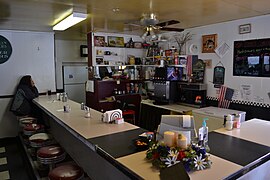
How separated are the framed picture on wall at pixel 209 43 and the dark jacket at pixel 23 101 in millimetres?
3716

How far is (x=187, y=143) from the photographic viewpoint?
1.47m

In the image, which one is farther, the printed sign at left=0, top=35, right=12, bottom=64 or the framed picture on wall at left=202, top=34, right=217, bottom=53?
the printed sign at left=0, top=35, right=12, bottom=64

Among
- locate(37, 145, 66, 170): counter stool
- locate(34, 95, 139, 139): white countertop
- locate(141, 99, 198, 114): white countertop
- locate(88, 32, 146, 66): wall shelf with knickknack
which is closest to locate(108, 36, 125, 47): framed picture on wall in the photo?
locate(88, 32, 146, 66): wall shelf with knickknack

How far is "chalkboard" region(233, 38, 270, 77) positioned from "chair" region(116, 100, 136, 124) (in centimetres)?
222

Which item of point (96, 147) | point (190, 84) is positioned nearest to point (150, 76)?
point (190, 84)

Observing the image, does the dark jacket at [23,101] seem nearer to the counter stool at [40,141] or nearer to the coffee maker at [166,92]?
the counter stool at [40,141]

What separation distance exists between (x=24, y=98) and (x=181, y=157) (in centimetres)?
403

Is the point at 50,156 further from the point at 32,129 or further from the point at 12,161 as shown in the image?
the point at 12,161

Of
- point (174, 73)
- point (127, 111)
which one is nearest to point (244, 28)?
point (174, 73)

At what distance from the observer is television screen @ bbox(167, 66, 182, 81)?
190 inches

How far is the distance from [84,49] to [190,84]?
3.72m

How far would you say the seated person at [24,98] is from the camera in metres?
4.38

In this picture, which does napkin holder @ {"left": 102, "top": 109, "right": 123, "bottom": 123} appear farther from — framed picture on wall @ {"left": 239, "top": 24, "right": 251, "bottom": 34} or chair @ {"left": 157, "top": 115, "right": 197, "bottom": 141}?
framed picture on wall @ {"left": 239, "top": 24, "right": 251, "bottom": 34}

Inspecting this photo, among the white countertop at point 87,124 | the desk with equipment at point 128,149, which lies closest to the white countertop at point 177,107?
the desk with equipment at point 128,149
